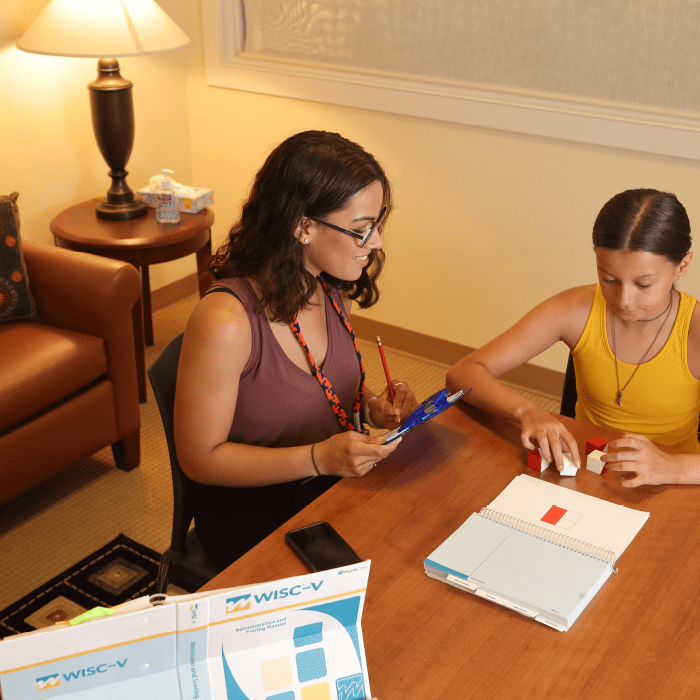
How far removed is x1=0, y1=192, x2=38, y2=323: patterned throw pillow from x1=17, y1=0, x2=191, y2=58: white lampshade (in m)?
0.54

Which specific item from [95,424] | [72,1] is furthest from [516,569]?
[72,1]

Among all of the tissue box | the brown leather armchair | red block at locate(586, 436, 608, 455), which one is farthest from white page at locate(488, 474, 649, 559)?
the tissue box

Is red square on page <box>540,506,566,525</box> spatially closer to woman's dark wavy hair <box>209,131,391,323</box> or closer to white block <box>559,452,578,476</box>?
white block <box>559,452,578,476</box>

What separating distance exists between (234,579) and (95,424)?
155 cm

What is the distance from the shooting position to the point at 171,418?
62.3 inches

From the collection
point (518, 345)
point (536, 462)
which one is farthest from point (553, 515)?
point (518, 345)

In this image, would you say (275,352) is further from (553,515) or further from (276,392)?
(553,515)

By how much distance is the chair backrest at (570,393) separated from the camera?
188 cm

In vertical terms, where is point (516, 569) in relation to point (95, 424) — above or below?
above

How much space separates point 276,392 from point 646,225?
78 cm

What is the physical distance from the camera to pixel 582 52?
2793 mm

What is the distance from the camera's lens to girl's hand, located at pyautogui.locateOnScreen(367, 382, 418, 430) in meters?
1.69

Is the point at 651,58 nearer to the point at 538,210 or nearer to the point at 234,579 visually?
the point at 538,210

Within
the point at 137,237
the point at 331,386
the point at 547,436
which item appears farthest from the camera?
the point at 137,237
